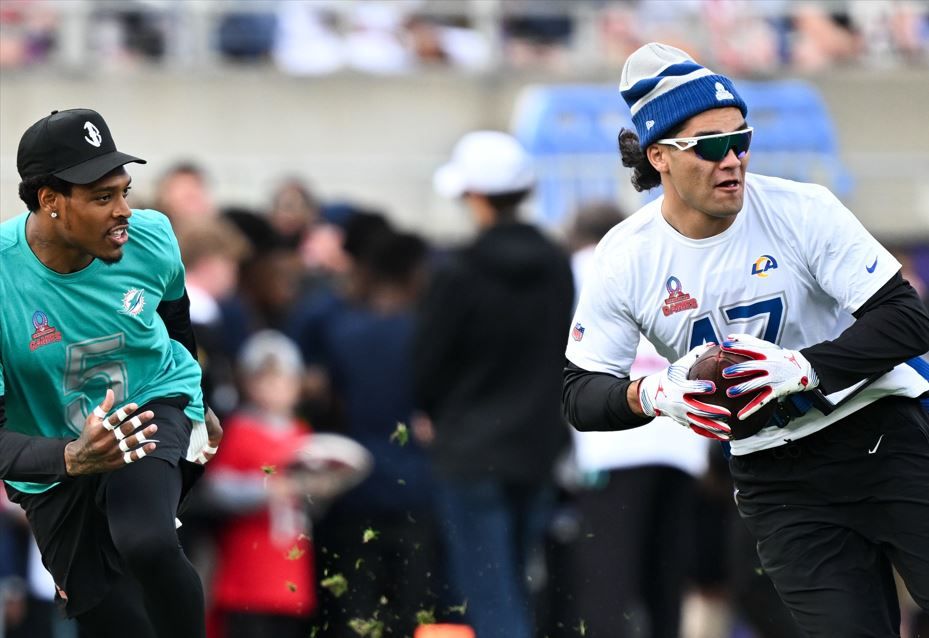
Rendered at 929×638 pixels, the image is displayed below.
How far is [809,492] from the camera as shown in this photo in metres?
6.17

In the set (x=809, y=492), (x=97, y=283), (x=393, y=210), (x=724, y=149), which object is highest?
(x=724, y=149)

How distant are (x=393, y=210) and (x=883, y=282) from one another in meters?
9.91

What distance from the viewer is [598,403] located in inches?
243

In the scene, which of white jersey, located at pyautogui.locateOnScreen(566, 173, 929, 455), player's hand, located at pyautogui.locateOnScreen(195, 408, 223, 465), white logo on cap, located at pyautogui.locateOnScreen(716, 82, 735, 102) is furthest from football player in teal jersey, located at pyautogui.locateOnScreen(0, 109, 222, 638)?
white logo on cap, located at pyautogui.locateOnScreen(716, 82, 735, 102)

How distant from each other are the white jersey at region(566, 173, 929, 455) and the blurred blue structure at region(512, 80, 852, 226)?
28.2ft

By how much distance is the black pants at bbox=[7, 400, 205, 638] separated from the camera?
6.36 m

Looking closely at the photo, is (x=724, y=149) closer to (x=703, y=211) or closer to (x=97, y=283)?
(x=703, y=211)

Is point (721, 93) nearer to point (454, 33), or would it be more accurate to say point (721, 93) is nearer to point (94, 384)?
point (94, 384)

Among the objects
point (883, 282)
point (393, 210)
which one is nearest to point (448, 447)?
point (883, 282)

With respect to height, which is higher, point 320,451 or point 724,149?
point 724,149

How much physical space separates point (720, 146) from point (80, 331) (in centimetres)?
250

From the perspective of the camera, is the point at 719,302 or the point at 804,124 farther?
the point at 804,124

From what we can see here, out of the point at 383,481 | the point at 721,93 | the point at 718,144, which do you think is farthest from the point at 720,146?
the point at 383,481

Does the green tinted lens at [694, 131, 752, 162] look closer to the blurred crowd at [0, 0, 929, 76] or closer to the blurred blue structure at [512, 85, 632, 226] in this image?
the blurred blue structure at [512, 85, 632, 226]
